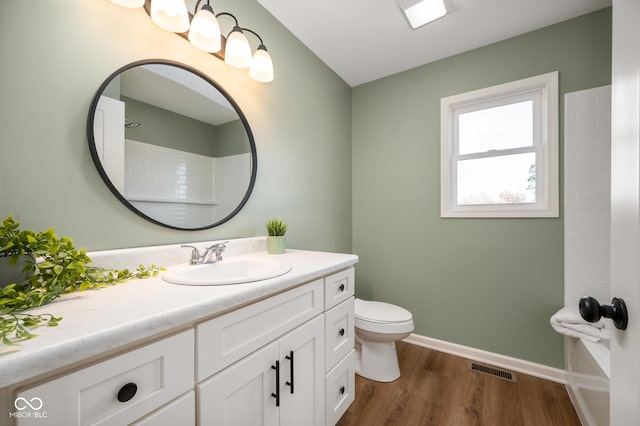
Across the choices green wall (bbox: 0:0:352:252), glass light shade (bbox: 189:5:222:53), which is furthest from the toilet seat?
glass light shade (bbox: 189:5:222:53)

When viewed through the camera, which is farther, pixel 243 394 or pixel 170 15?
pixel 170 15

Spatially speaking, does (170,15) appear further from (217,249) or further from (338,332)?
(338,332)

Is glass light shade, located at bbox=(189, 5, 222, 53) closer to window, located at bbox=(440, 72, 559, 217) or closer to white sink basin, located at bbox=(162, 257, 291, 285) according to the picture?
white sink basin, located at bbox=(162, 257, 291, 285)

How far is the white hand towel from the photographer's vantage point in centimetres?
136

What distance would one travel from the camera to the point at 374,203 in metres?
2.48

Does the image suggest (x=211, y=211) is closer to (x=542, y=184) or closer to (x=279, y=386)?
(x=279, y=386)

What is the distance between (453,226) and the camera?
2.10 m

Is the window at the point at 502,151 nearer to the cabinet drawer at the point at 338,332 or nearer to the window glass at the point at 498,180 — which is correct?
the window glass at the point at 498,180

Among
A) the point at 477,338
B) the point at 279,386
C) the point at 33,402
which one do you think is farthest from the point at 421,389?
the point at 33,402

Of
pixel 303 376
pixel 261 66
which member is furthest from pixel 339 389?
pixel 261 66

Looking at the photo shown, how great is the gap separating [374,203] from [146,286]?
2003 mm

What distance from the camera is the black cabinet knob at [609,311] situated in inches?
20.8

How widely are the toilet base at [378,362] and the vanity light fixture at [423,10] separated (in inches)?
86.4

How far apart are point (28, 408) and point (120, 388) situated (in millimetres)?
139
